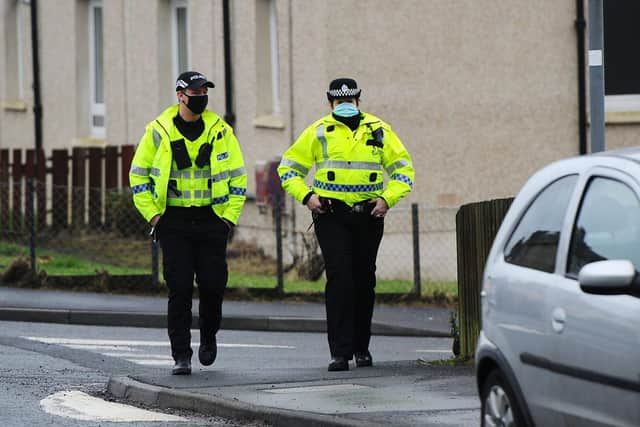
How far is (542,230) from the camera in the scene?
6.90 metres

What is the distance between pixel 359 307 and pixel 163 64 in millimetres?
14169

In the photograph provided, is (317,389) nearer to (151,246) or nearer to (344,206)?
(344,206)

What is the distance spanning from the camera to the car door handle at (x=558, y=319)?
21.0 feet

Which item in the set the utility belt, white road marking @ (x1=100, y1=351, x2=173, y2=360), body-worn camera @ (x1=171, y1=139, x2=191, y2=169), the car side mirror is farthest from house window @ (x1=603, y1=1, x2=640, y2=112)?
the car side mirror

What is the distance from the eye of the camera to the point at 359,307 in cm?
1095

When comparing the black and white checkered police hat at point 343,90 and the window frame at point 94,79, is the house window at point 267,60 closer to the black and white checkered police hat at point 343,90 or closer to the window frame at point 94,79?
the window frame at point 94,79

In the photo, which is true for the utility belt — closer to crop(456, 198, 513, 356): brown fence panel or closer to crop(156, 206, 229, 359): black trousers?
crop(156, 206, 229, 359): black trousers

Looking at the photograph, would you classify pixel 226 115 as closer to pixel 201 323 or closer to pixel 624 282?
pixel 201 323

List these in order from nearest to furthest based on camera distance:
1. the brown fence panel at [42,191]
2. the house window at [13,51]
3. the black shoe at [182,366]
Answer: the black shoe at [182,366], the brown fence panel at [42,191], the house window at [13,51]

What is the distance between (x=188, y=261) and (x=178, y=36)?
1447 centimetres

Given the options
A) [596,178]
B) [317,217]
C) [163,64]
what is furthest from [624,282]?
[163,64]

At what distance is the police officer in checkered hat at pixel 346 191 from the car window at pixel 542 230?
11.6 feet

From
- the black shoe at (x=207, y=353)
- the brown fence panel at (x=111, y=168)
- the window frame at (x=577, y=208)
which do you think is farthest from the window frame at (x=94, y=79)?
the window frame at (x=577, y=208)

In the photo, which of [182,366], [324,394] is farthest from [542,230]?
[182,366]
